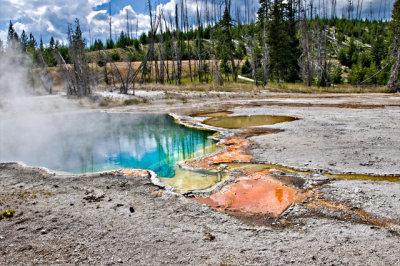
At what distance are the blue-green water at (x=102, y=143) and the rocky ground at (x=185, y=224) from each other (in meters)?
1.36

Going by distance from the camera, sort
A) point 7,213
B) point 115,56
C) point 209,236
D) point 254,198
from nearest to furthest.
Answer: point 209,236
point 7,213
point 254,198
point 115,56

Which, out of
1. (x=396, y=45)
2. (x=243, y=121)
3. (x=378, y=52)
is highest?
(x=378, y=52)

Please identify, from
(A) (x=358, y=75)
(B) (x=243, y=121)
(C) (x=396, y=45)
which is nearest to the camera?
(B) (x=243, y=121)

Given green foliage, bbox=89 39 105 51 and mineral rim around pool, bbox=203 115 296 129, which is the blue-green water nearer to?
mineral rim around pool, bbox=203 115 296 129

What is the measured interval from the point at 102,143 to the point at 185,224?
21.0 ft

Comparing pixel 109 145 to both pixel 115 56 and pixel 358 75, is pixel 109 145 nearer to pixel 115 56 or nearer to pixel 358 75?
pixel 358 75

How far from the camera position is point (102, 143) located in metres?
9.30

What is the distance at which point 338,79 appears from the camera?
32594mm

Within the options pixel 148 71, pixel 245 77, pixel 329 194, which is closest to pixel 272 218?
pixel 329 194

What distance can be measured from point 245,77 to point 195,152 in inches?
1294

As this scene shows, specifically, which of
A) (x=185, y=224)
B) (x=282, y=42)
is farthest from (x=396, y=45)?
(x=185, y=224)

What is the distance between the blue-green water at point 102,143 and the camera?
280 inches

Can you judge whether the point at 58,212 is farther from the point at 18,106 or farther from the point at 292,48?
the point at 292,48

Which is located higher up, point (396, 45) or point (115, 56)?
point (115, 56)
